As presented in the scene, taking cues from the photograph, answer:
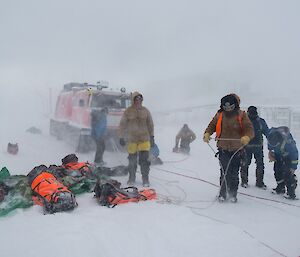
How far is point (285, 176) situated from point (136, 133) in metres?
3.13

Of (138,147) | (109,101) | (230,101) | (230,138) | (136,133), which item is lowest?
(138,147)

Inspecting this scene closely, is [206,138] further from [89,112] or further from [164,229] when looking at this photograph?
[89,112]

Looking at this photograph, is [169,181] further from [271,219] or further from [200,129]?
[200,129]

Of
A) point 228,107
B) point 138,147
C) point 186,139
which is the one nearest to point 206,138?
point 228,107

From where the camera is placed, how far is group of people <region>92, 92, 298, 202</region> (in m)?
5.63

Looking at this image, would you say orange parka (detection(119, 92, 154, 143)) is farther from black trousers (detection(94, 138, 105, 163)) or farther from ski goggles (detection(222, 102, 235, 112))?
black trousers (detection(94, 138, 105, 163))

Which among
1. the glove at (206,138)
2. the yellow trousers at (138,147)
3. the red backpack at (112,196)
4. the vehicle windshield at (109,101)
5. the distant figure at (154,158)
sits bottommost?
the distant figure at (154,158)

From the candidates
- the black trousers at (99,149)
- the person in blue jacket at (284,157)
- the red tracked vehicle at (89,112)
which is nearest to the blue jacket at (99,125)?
the black trousers at (99,149)

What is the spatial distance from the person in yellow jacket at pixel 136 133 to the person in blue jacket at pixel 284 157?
2.58 metres

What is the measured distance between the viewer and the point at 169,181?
23.9 feet

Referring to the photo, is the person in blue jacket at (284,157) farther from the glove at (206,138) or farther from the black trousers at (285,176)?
the glove at (206,138)

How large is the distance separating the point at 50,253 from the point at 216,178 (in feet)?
16.9

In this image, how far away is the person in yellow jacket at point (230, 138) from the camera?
18.3 feet

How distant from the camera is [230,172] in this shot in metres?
5.74
